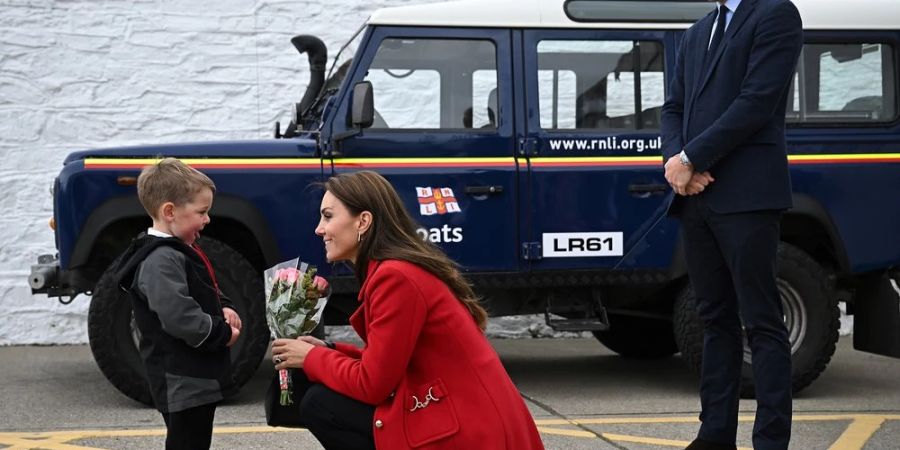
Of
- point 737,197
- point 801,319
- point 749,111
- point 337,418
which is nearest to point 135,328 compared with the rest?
point 337,418

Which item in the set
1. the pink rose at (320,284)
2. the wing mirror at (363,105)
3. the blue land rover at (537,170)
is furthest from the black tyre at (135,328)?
the pink rose at (320,284)

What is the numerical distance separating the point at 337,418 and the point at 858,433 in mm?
2946

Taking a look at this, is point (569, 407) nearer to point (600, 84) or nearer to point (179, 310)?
point (600, 84)

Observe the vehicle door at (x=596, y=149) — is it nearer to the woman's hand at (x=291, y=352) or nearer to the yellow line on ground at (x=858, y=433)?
the yellow line on ground at (x=858, y=433)

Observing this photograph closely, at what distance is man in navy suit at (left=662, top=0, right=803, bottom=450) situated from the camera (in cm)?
411

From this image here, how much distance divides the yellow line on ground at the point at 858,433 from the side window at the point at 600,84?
1834mm

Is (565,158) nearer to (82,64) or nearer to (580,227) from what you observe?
(580,227)

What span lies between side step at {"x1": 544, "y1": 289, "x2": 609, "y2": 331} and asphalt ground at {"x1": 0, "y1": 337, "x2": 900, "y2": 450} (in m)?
0.37

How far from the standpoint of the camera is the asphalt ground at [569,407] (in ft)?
17.0

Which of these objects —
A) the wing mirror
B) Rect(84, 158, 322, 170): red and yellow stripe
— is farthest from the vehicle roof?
Rect(84, 158, 322, 170): red and yellow stripe

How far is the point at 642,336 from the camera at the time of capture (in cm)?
791

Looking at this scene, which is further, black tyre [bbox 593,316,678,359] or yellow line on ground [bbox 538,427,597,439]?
black tyre [bbox 593,316,678,359]

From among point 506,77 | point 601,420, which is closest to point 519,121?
point 506,77

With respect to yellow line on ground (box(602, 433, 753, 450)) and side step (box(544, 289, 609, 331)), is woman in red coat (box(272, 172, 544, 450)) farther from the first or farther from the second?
side step (box(544, 289, 609, 331))
